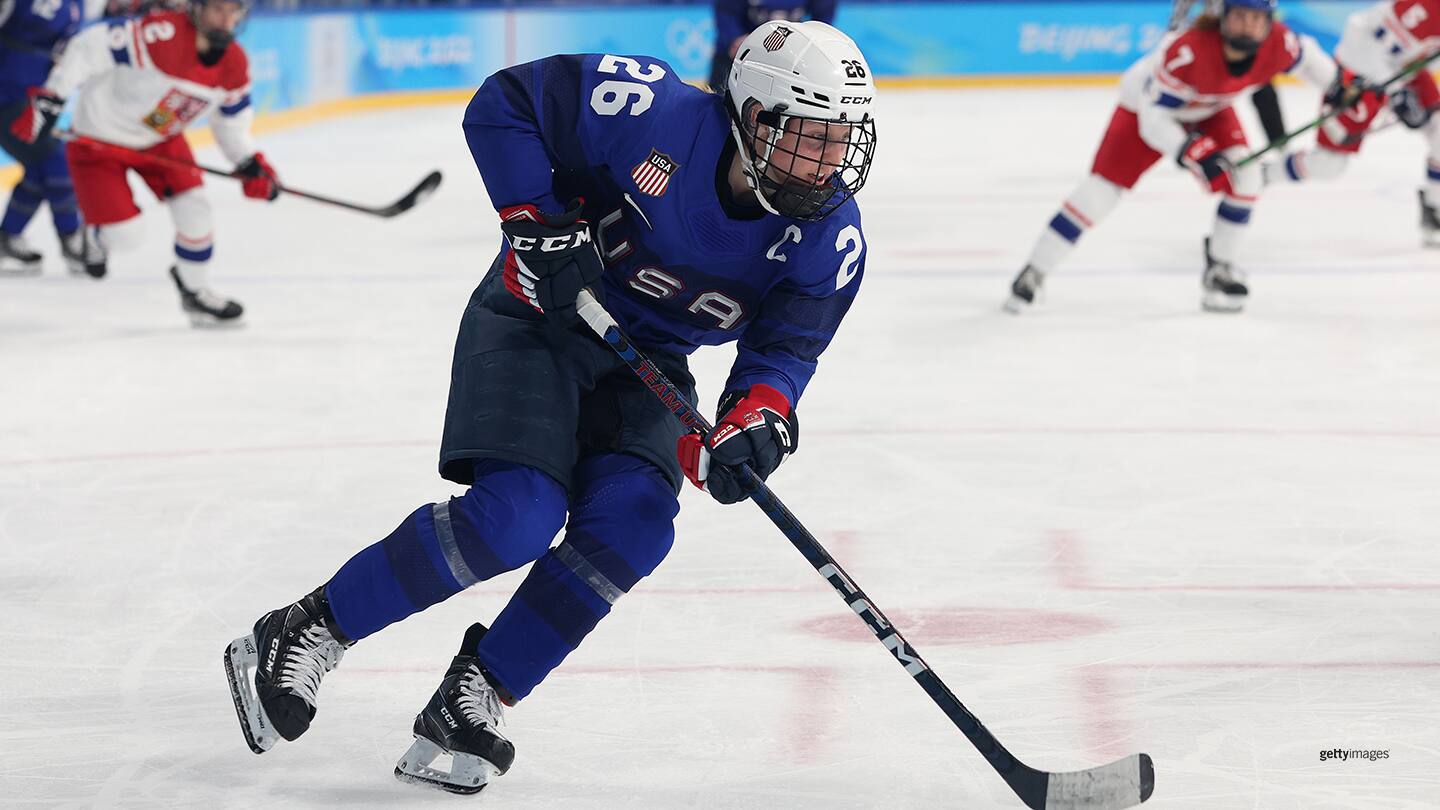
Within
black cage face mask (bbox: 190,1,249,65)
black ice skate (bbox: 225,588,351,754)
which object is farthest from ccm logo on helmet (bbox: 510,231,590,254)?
black cage face mask (bbox: 190,1,249,65)

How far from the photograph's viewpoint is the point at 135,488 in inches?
134

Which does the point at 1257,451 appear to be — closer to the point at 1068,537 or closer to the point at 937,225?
the point at 1068,537

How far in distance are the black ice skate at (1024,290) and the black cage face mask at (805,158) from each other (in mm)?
3347

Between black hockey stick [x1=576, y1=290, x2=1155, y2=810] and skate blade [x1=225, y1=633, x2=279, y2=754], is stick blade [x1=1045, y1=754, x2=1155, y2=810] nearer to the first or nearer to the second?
black hockey stick [x1=576, y1=290, x2=1155, y2=810]

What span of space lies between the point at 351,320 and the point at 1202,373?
8.24 ft

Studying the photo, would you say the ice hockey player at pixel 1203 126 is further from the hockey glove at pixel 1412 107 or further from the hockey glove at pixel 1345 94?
the hockey glove at pixel 1412 107

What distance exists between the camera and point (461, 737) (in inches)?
78.8

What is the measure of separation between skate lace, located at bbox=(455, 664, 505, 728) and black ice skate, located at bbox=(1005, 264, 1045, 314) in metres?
3.54

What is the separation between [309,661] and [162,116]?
341 cm

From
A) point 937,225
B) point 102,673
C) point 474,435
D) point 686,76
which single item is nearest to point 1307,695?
point 474,435

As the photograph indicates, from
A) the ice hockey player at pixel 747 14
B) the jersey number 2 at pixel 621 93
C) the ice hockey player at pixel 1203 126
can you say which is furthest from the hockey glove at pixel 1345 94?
the jersey number 2 at pixel 621 93
